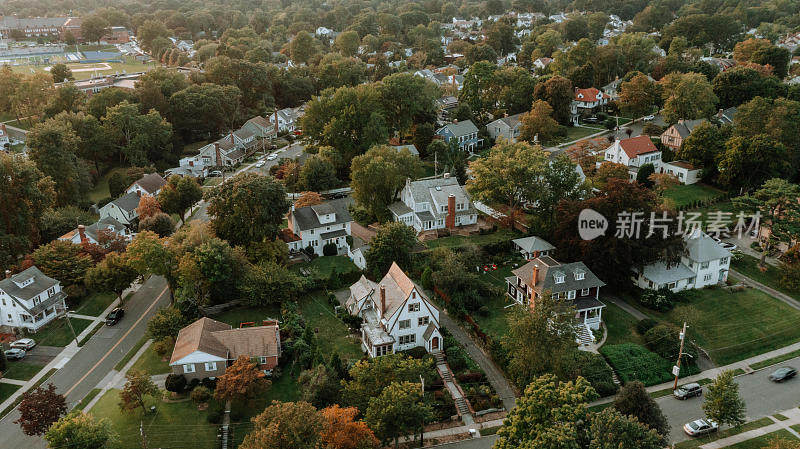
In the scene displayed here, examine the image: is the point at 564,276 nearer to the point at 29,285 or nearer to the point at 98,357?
the point at 98,357

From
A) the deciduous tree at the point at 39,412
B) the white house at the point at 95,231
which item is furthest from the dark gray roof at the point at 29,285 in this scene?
the deciduous tree at the point at 39,412

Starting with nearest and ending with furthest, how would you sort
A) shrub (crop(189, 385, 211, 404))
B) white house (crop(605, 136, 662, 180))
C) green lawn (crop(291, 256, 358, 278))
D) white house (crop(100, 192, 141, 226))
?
shrub (crop(189, 385, 211, 404))
green lawn (crop(291, 256, 358, 278))
white house (crop(100, 192, 141, 226))
white house (crop(605, 136, 662, 180))

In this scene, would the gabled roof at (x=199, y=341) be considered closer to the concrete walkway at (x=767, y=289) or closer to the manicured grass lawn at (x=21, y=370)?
the manicured grass lawn at (x=21, y=370)

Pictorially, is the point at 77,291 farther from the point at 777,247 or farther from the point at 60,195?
the point at 777,247

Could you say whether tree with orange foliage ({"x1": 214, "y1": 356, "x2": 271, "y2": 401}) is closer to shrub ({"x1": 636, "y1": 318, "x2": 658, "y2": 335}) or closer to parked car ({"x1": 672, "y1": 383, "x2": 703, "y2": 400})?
parked car ({"x1": 672, "y1": 383, "x2": 703, "y2": 400})

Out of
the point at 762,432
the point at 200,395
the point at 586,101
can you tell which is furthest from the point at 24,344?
the point at 586,101

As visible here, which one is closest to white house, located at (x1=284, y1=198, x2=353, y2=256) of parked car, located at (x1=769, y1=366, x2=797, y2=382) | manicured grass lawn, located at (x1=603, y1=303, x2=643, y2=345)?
manicured grass lawn, located at (x1=603, y1=303, x2=643, y2=345)

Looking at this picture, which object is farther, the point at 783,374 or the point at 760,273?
the point at 760,273

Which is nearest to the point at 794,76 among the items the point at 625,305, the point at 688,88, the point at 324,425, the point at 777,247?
the point at 688,88
